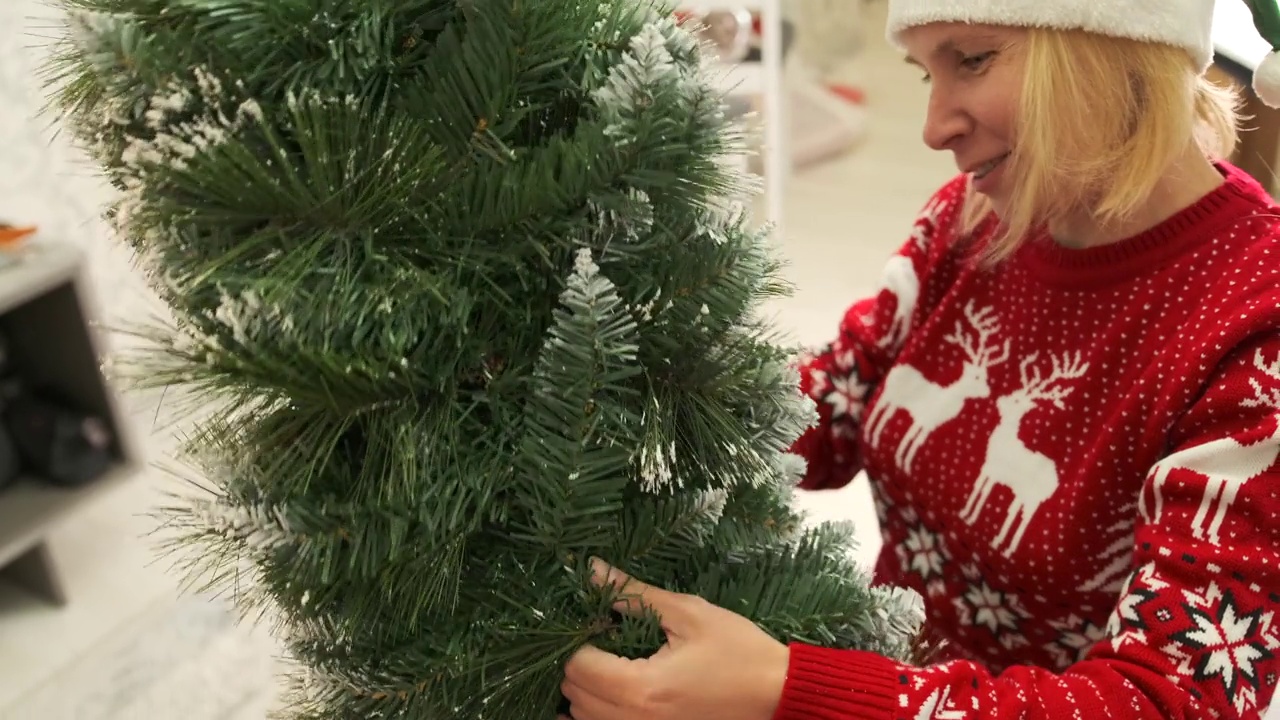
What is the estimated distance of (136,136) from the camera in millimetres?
491

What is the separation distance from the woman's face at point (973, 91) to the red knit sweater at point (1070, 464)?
0.42 feet

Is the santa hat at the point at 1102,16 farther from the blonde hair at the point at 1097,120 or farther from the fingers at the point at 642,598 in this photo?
the fingers at the point at 642,598

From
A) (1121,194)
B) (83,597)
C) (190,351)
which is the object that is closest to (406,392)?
(190,351)

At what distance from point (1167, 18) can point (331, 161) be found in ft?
1.85

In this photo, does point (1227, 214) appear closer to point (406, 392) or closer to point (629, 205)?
point (629, 205)

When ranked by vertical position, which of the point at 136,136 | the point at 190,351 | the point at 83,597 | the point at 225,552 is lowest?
the point at 83,597

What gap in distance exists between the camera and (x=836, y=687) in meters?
0.60

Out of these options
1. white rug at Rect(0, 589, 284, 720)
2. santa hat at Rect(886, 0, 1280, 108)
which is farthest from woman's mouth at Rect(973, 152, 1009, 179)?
white rug at Rect(0, 589, 284, 720)

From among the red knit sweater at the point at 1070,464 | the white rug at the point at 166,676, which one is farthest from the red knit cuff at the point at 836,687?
the white rug at the point at 166,676

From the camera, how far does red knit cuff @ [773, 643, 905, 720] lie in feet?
1.96

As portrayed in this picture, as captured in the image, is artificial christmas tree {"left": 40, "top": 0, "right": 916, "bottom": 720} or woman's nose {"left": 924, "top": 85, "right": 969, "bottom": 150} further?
woman's nose {"left": 924, "top": 85, "right": 969, "bottom": 150}

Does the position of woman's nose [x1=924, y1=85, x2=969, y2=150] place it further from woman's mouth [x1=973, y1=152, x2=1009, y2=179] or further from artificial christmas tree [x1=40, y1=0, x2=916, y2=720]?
artificial christmas tree [x1=40, y1=0, x2=916, y2=720]

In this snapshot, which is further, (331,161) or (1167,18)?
(1167,18)

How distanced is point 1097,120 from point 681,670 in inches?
18.9
